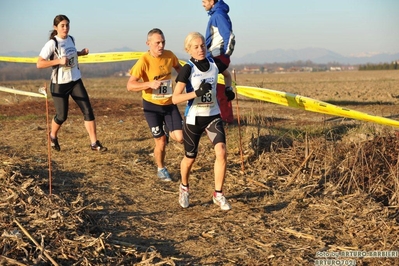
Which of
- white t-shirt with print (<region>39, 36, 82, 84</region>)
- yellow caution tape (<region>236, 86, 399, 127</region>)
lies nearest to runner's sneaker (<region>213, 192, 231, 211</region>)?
yellow caution tape (<region>236, 86, 399, 127</region>)

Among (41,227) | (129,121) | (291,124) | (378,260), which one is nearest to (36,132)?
(129,121)

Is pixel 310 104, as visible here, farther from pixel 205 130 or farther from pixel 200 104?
pixel 200 104

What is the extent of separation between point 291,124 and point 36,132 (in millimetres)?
5151

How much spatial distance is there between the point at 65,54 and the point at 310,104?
12.1ft

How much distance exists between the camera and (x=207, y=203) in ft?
21.7

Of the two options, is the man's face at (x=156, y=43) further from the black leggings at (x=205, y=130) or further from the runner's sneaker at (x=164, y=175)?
the runner's sneaker at (x=164, y=175)

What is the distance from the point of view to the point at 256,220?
590cm

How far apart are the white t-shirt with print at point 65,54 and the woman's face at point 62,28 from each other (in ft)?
0.27

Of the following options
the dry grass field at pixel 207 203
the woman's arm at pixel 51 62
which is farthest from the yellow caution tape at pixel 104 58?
the woman's arm at pixel 51 62

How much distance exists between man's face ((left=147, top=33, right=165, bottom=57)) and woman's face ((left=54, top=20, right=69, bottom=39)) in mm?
1802

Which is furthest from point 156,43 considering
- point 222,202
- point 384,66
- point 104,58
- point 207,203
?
point 384,66

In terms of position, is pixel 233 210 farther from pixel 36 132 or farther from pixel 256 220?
pixel 36 132

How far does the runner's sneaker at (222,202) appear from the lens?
6.24 metres

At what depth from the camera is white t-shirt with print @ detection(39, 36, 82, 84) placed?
27.2 feet
